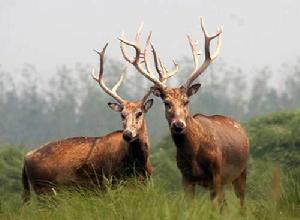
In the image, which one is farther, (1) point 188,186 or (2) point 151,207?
(1) point 188,186

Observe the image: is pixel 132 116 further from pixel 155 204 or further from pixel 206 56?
pixel 155 204

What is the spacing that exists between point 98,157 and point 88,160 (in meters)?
0.17

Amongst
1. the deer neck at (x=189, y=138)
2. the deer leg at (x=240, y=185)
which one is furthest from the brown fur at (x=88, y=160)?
the deer leg at (x=240, y=185)

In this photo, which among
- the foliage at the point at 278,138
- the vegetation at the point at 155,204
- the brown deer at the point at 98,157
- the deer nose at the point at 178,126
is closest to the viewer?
the vegetation at the point at 155,204

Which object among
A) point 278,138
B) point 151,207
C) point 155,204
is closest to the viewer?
point 151,207

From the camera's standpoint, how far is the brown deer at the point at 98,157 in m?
10.3

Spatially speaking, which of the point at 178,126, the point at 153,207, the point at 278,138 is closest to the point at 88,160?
the point at 178,126

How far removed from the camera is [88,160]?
11.0m

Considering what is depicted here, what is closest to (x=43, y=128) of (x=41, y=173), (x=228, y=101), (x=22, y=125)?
(x=22, y=125)

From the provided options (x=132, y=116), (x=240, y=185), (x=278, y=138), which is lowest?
(x=278, y=138)

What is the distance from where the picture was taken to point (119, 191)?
7523mm

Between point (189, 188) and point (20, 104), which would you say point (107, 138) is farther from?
point (20, 104)

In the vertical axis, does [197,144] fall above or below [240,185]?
above

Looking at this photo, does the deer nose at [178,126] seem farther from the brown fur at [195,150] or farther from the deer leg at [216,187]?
the deer leg at [216,187]
